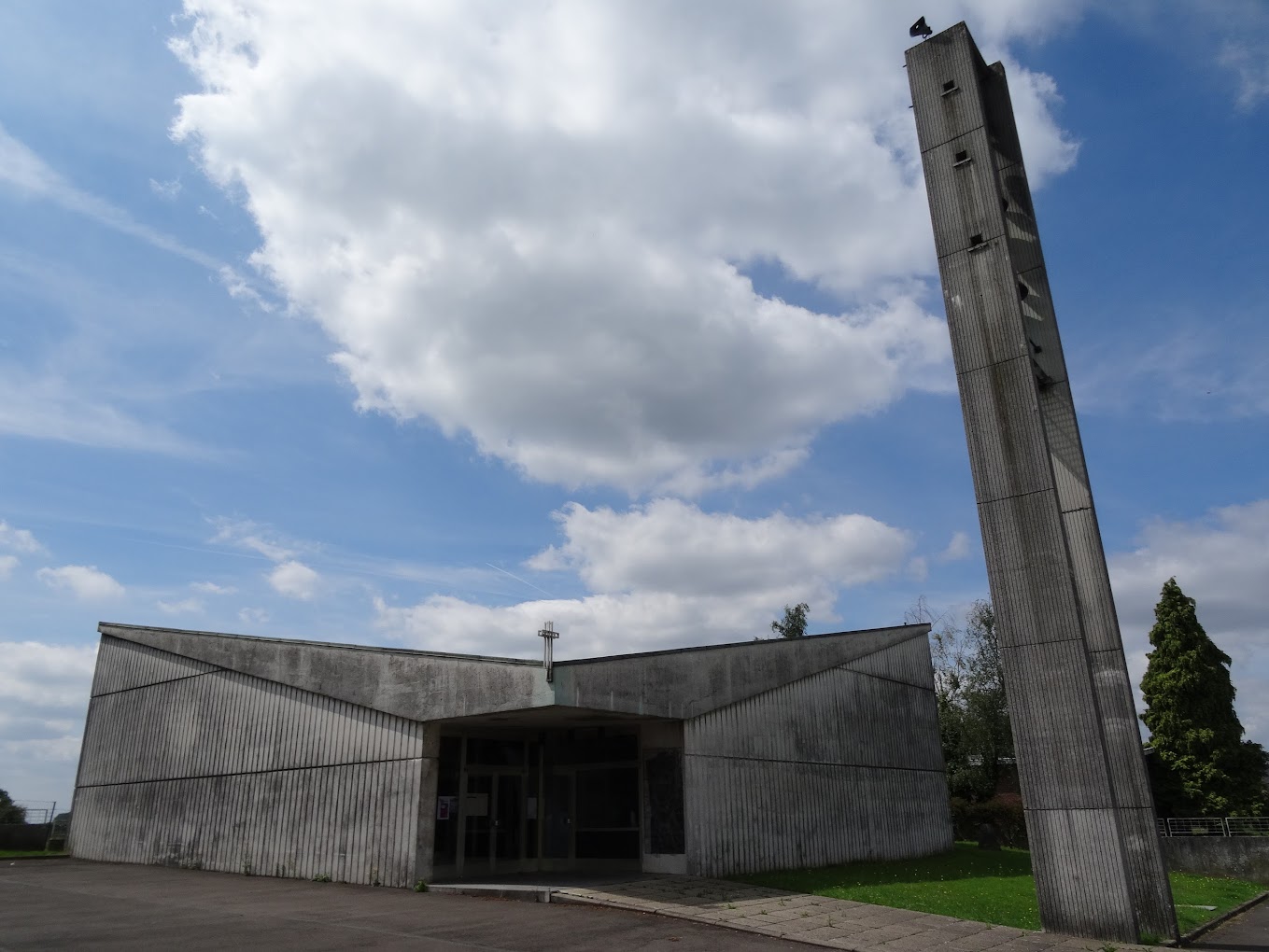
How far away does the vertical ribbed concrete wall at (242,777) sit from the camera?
17.0 m

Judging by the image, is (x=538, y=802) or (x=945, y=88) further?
(x=538, y=802)

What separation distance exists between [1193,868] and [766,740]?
13643 mm

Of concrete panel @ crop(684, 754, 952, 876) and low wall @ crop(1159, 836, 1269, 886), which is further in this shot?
low wall @ crop(1159, 836, 1269, 886)

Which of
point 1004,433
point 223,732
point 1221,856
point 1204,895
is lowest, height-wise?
point 1204,895

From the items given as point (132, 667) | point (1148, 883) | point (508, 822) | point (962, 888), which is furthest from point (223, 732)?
point (1148, 883)

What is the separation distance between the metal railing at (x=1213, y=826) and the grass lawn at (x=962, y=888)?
3.60 m

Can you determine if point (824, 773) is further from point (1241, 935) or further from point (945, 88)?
point (945, 88)

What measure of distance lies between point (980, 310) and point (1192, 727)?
21243 millimetres

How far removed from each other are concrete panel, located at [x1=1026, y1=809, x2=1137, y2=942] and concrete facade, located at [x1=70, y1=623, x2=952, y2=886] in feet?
22.4

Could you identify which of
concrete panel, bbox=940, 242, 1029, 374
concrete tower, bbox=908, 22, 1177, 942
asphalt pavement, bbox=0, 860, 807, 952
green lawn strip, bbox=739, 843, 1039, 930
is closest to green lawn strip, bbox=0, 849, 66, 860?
asphalt pavement, bbox=0, 860, 807, 952

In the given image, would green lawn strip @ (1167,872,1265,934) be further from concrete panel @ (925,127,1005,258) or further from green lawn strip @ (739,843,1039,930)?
concrete panel @ (925,127,1005,258)

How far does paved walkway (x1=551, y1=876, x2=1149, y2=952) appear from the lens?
11250mm

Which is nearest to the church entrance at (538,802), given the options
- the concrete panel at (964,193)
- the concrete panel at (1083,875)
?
the concrete panel at (1083,875)

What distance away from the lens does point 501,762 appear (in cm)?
1936
